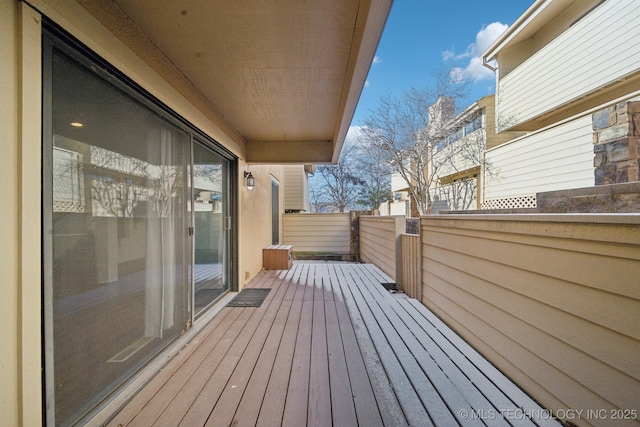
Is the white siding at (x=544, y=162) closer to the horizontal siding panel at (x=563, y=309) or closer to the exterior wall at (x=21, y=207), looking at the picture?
the horizontal siding panel at (x=563, y=309)

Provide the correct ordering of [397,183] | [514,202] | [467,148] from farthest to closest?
[397,183] → [467,148] → [514,202]

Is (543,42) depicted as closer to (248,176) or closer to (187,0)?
(248,176)

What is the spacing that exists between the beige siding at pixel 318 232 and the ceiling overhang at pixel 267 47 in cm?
486

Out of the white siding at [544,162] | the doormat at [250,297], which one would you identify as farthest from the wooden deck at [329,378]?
the white siding at [544,162]

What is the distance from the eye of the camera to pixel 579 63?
5.47 meters

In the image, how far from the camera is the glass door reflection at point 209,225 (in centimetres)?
262

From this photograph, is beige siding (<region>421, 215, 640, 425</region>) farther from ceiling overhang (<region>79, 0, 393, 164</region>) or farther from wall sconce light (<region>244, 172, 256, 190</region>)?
wall sconce light (<region>244, 172, 256, 190</region>)

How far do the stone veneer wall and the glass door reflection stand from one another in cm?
424

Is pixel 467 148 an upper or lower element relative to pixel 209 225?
upper

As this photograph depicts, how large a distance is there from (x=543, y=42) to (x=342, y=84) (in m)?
8.50

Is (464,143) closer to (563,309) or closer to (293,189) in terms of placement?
(293,189)

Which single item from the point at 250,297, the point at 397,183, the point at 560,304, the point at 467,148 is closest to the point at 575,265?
the point at 560,304

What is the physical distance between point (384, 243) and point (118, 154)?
14.3 feet

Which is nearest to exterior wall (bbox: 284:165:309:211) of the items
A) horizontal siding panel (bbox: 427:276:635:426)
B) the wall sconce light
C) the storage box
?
the storage box
